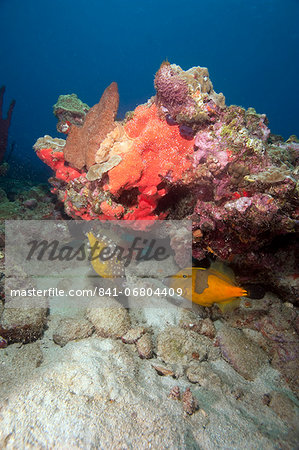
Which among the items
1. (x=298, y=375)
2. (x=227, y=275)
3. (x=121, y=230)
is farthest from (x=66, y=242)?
(x=298, y=375)

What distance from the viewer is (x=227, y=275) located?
3307mm

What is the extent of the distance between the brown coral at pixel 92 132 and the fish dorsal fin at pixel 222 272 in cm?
250

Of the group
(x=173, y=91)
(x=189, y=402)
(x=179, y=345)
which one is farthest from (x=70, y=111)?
(x=189, y=402)

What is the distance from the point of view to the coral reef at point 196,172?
2.75 metres

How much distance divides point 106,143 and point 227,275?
2.71 m

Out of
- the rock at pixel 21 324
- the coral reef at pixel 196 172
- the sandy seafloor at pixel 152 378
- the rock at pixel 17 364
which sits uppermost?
the coral reef at pixel 196 172

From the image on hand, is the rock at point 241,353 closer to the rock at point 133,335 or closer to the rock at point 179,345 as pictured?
the rock at point 179,345

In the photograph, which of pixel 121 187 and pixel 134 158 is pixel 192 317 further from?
pixel 134 158

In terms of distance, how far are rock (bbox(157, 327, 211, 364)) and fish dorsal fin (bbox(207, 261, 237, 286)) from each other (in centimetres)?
99

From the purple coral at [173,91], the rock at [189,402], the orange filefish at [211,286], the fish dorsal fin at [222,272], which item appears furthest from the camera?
the fish dorsal fin at [222,272]

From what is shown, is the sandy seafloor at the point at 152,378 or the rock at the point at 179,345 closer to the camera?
the sandy seafloor at the point at 152,378

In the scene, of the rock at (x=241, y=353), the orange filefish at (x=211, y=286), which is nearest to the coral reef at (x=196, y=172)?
the orange filefish at (x=211, y=286)

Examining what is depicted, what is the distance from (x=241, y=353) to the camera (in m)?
3.13

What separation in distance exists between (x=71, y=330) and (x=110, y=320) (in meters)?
0.55
